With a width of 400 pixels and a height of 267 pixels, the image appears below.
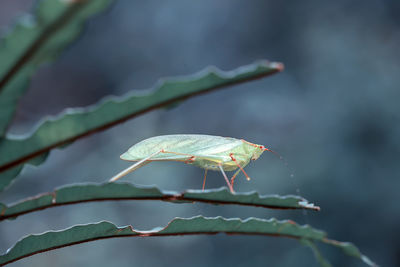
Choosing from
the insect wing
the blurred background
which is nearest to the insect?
the insect wing

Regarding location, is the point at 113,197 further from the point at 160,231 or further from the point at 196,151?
the point at 196,151

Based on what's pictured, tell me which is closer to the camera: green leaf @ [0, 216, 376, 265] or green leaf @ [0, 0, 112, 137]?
green leaf @ [0, 0, 112, 137]

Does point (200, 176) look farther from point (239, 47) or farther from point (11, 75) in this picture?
point (11, 75)

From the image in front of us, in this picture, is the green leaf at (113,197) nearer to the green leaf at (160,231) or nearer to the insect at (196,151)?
the green leaf at (160,231)

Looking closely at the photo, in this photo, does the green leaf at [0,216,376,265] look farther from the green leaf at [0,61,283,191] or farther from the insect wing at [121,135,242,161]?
the insect wing at [121,135,242,161]

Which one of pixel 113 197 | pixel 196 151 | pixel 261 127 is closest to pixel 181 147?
pixel 196 151

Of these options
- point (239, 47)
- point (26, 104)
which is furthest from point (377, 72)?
point (26, 104)
